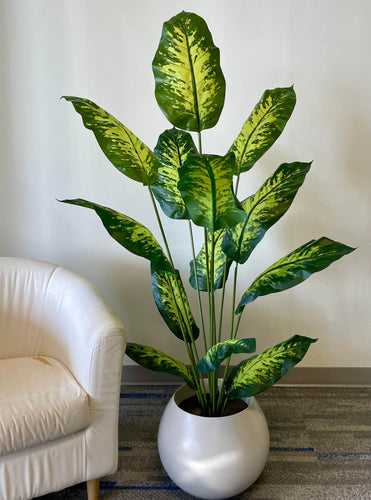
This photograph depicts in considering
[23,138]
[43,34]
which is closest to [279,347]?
[23,138]

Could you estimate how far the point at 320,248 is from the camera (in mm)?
1602

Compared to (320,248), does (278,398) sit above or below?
below

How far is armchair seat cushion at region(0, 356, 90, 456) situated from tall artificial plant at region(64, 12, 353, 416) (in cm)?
25

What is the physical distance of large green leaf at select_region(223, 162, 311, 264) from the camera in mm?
1646

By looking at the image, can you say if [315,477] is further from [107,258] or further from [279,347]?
[107,258]

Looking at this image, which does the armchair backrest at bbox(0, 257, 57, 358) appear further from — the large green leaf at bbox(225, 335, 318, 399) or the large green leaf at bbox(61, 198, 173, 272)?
the large green leaf at bbox(225, 335, 318, 399)

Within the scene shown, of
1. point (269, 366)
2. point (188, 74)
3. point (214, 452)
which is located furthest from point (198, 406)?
point (188, 74)

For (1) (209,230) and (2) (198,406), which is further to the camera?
(2) (198,406)

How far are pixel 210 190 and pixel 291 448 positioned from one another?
113 cm

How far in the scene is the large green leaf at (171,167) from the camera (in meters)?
1.72

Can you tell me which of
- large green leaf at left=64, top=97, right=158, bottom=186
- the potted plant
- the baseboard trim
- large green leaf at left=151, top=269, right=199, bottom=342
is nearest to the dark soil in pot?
the potted plant

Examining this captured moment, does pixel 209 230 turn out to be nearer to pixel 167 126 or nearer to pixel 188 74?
pixel 188 74

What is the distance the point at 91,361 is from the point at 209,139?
1.12 meters

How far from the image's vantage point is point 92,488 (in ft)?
5.57
